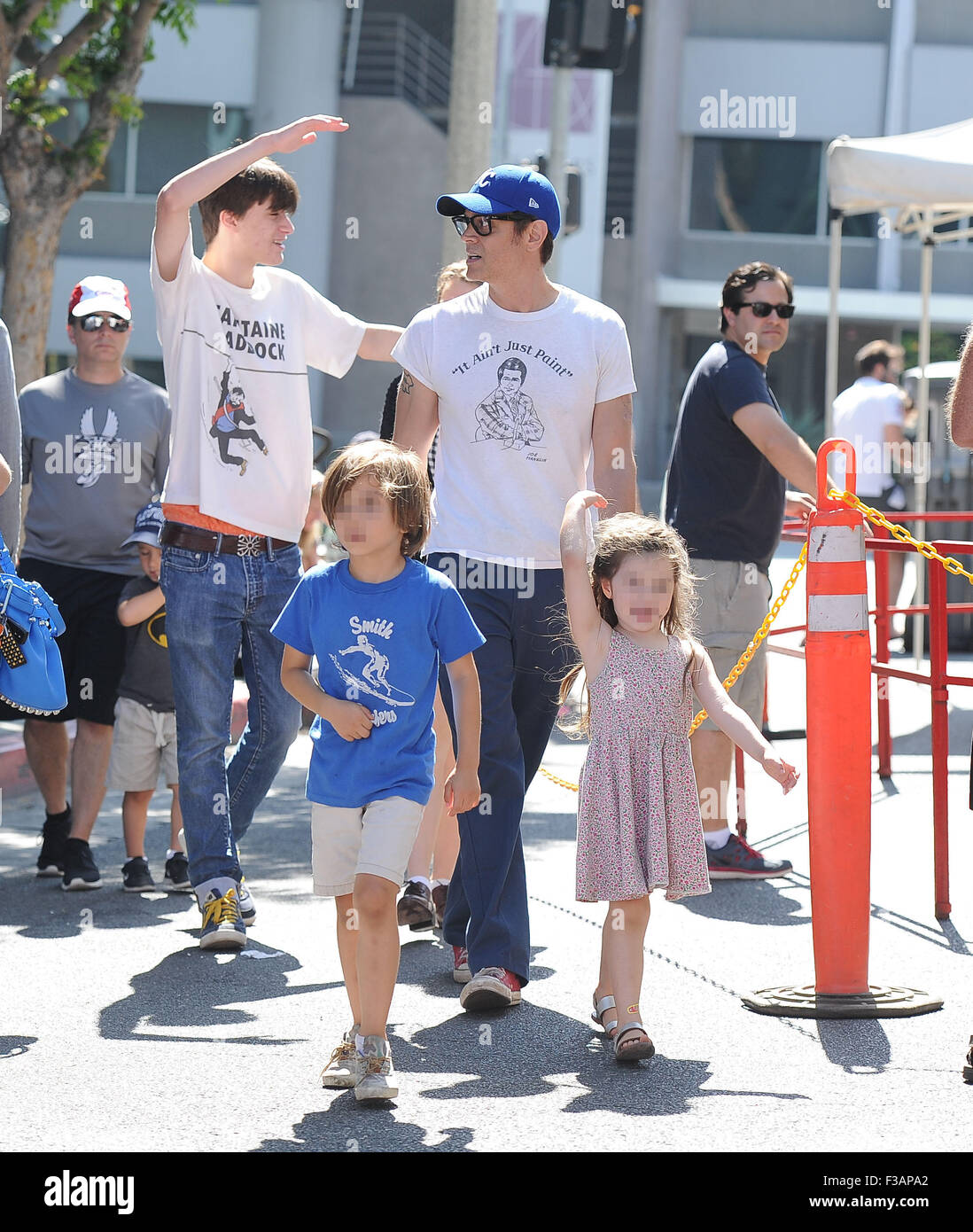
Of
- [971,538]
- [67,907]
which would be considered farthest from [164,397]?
[971,538]

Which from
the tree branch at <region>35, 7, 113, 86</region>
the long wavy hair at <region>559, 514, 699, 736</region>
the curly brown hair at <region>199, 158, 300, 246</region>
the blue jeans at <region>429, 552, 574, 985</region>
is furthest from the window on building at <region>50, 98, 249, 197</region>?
the long wavy hair at <region>559, 514, 699, 736</region>

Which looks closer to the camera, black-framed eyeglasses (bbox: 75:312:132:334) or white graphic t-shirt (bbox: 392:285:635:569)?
white graphic t-shirt (bbox: 392:285:635:569)

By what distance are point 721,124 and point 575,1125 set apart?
1293 inches

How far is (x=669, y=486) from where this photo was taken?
22.3 feet

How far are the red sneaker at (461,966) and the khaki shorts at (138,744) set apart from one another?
185 centimetres

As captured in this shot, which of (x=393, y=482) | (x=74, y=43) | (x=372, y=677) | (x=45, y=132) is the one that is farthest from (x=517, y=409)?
(x=74, y=43)

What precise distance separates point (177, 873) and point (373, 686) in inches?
98.2

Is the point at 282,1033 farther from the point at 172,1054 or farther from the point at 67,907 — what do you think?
the point at 67,907

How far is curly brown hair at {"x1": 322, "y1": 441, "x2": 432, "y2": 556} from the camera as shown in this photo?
403 cm

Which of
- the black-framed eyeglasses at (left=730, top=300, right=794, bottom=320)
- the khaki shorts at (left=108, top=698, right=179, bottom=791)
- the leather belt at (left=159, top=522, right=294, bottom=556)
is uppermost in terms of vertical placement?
the black-framed eyeglasses at (left=730, top=300, right=794, bottom=320)

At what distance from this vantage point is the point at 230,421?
5.34m

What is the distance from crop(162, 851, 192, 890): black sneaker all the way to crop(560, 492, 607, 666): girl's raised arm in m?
2.40

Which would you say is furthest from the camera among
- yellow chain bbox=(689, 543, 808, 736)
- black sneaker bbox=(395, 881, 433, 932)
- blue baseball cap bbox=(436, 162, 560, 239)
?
black sneaker bbox=(395, 881, 433, 932)

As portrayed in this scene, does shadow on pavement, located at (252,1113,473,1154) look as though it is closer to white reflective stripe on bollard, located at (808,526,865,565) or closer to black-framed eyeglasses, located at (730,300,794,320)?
white reflective stripe on bollard, located at (808,526,865,565)
